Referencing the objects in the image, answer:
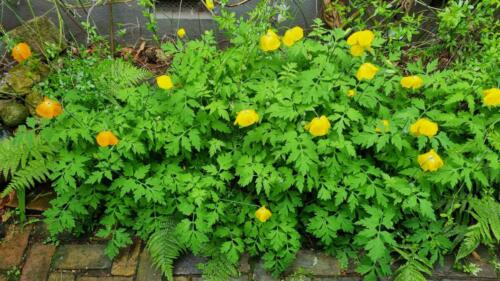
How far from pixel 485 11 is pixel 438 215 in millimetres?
1719

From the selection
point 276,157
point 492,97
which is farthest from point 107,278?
point 492,97

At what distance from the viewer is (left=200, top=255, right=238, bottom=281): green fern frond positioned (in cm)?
299

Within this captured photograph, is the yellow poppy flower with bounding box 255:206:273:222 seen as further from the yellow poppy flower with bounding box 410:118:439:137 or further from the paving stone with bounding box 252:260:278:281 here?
the yellow poppy flower with bounding box 410:118:439:137

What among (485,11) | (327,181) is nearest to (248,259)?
(327,181)

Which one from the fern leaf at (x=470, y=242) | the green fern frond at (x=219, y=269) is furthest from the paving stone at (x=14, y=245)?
the fern leaf at (x=470, y=242)

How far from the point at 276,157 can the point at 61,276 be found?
177cm

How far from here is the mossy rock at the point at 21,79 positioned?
12.2 feet

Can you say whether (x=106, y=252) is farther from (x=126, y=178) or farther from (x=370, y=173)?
(x=370, y=173)

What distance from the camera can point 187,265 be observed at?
3.13 meters

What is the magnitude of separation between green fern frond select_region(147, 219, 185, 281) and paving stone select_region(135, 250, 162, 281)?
5 cm

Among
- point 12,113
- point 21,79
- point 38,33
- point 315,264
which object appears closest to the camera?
point 315,264

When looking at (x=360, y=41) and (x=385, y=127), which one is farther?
(x=385, y=127)

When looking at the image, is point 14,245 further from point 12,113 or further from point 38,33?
point 38,33

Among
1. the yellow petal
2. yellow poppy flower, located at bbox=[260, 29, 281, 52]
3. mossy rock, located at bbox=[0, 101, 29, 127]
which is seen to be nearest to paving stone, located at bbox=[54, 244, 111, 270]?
mossy rock, located at bbox=[0, 101, 29, 127]
